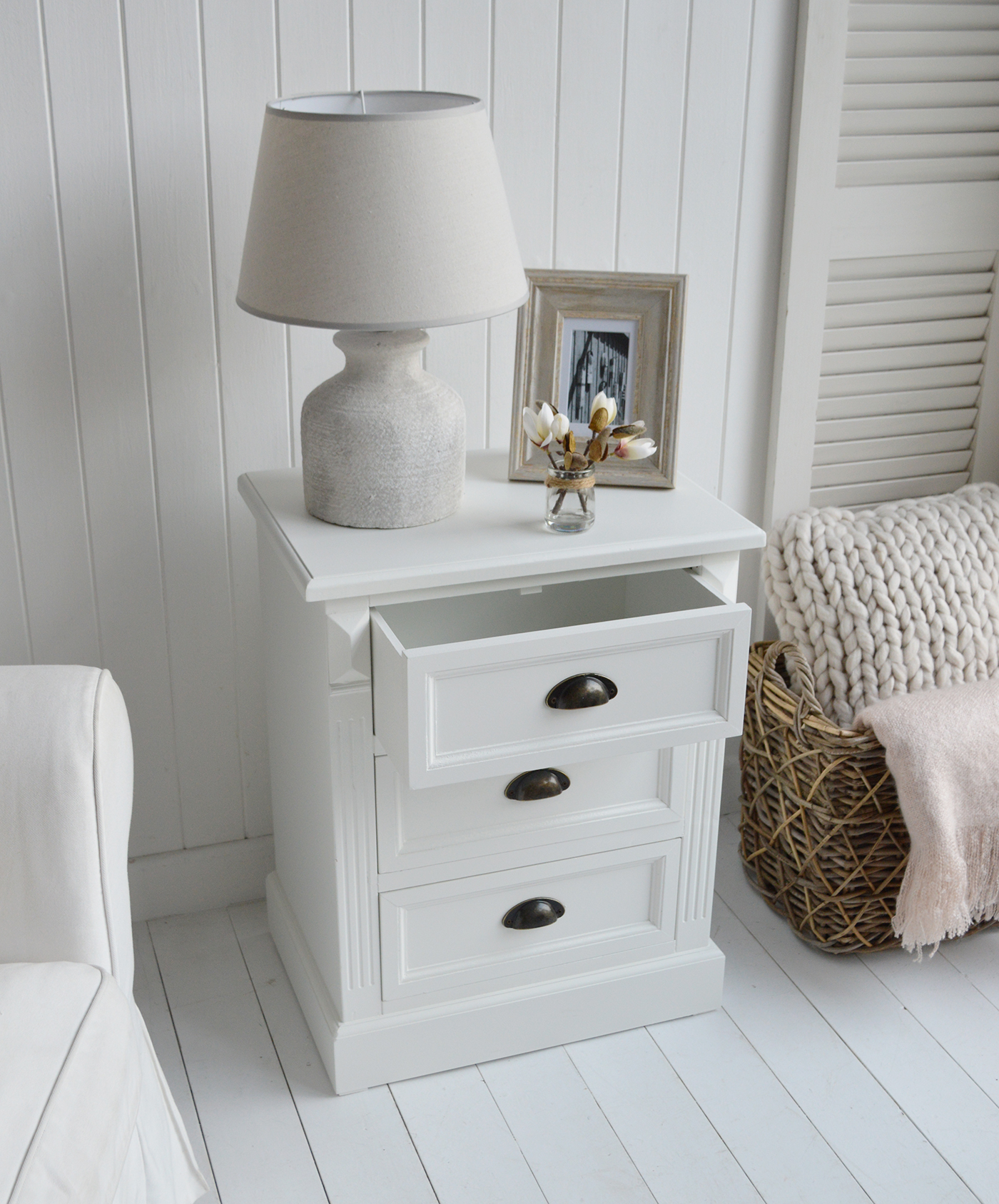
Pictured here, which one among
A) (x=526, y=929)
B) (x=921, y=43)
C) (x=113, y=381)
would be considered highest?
(x=921, y=43)

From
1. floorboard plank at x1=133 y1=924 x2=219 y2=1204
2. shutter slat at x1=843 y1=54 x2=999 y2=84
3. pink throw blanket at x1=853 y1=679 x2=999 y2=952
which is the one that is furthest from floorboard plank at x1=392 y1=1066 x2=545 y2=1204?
shutter slat at x1=843 y1=54 x2=999 y2=84

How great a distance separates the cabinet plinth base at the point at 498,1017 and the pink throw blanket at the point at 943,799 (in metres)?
0.28

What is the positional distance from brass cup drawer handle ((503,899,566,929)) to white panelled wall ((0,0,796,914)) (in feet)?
1.70

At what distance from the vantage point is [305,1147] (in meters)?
1.44

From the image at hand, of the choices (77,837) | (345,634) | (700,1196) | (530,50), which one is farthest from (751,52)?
(700,1196)

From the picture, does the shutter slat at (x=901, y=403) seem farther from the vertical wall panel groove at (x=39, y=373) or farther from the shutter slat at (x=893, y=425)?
the vertical wall panel groove at (x=39, y=373)

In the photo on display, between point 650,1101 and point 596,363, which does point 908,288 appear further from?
point 650,1101

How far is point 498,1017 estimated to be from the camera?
5.10 ft

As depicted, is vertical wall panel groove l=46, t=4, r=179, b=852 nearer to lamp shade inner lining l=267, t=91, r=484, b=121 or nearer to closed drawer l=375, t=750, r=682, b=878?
lamp shade inner lining l=267, t=91, r=484, b=121

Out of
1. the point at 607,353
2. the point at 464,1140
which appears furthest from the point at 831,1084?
the point at 607,353

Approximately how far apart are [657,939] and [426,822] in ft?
1.29

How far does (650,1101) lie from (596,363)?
3.03ft

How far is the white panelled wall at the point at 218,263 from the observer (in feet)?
4.82

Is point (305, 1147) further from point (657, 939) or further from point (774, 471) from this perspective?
point (774, 471)
